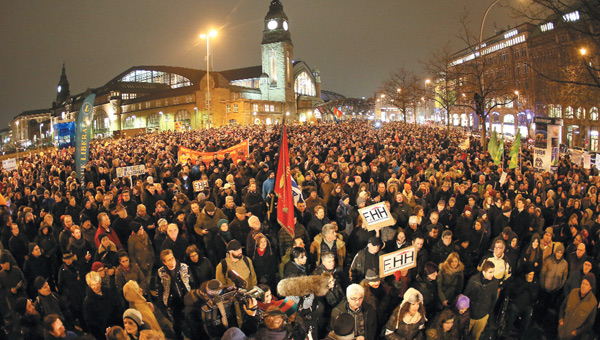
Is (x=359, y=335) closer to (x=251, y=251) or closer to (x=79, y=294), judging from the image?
(x=251, y=251)

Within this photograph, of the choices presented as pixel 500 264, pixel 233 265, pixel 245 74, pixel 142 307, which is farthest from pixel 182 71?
pixel 500 264

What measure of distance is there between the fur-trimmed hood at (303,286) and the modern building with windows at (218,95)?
64.6 m

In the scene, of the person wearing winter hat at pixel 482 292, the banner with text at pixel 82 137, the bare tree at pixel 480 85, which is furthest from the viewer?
the bare tree at pixel 480 85

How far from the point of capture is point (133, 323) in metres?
4.39

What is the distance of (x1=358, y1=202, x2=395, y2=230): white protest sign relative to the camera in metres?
6.99

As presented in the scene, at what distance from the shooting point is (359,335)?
464 cm

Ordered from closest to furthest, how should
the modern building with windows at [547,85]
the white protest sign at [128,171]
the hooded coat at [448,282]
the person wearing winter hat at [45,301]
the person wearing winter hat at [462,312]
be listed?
the person wearing winter hat at [462,312] < the person wearing winter hat at [45,301] < the hooded coat at [448,282] < the white protest sign at [128,171] < the modern building with windows at [547,85]

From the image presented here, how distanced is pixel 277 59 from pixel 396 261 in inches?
3549

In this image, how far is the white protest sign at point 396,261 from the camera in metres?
5.34

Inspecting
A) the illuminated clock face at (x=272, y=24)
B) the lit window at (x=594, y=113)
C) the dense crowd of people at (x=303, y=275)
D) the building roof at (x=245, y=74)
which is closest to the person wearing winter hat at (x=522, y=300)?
the dense crowd of people at (x=303, y=275)

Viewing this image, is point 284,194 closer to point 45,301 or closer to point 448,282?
point 448,282

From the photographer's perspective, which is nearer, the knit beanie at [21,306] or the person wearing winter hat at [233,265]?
the knit beanie at [21,306]

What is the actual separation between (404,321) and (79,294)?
4.72 m

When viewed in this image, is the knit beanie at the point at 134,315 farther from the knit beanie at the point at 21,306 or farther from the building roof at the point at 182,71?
the building roof at the point at 182,71
